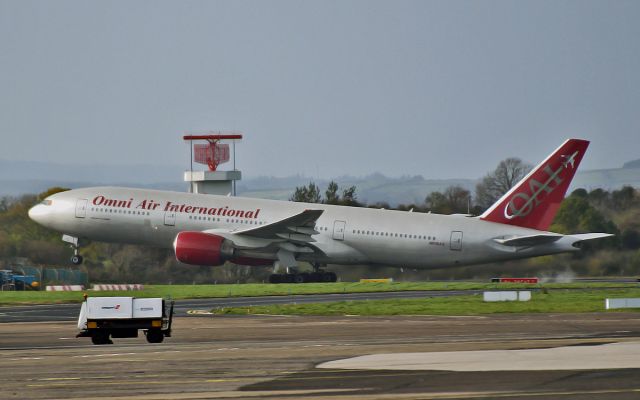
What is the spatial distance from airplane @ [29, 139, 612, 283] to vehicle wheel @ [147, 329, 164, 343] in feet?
90.8

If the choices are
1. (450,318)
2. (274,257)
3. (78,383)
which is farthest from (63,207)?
(78,383)

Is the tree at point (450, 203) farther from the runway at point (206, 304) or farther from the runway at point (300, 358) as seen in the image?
the runway at point (300, 358)

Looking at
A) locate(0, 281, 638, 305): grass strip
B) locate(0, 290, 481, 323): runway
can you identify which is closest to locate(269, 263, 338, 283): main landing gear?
locate(0, 281, 638, 305): grass strip

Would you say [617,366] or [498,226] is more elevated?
[498,226]

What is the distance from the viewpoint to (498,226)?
5944 centimetres

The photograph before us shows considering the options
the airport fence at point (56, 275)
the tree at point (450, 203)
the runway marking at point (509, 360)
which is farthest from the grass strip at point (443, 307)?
the tree at point (450, 203)

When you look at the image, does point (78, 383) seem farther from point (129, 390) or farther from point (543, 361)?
point (543, 361)

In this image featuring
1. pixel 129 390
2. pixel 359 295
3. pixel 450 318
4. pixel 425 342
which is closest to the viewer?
pixel 129 390

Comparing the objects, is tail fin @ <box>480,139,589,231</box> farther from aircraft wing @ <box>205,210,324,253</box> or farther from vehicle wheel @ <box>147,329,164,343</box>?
vehicle wheel @ <box>147,329,164,343</box>

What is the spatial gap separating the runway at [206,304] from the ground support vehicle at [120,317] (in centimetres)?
1004

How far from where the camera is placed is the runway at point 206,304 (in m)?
43.0

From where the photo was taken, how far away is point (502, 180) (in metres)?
108

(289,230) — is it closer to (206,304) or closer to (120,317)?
(206,304)

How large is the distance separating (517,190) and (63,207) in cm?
2423
